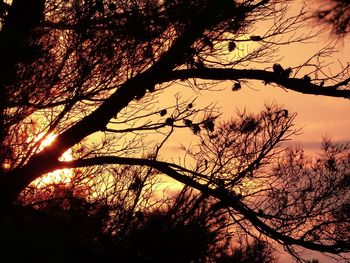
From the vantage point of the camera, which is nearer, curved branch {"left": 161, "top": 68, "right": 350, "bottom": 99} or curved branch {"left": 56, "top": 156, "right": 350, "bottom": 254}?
curved branch {"left": 161, "top": 68, "right": 350, "bottom": 99}

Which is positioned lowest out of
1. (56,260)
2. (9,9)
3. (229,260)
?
(56,260)

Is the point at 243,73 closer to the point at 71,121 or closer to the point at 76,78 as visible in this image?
the point at 76,78

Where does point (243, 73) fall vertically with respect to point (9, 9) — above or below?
below

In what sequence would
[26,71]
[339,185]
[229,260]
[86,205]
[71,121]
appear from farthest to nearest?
[339,185] < [229,260] < [86,205] < [71,121] < [26,71]

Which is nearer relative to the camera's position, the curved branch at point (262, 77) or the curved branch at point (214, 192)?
the curved branch at point (262, 77)

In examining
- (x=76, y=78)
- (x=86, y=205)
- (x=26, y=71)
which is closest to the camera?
(x=26, y=71)

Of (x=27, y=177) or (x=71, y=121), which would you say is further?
(x=71, y=121)

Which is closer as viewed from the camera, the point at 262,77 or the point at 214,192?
the point at 262,77

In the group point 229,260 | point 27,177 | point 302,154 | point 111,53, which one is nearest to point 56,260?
point 27,177

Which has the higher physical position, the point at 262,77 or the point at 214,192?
the point at 262,77

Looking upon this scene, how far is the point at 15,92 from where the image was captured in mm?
5574

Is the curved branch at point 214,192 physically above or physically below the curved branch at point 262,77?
below

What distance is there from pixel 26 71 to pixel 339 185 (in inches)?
292

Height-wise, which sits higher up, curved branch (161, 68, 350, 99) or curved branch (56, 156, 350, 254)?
curved branch (161, 68, 350, 99)
